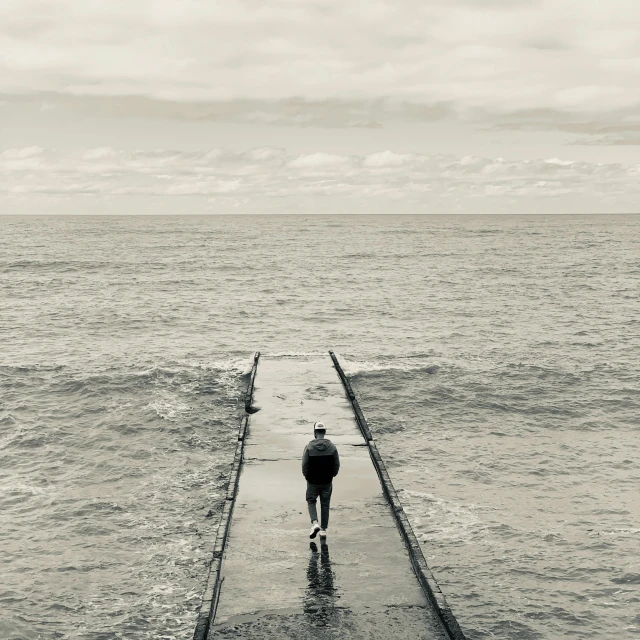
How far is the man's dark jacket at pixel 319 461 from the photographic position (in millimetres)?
12203

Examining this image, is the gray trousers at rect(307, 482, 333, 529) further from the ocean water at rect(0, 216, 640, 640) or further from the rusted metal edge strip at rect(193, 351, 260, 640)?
the ocean water at rect(0, 216, 640, 640)

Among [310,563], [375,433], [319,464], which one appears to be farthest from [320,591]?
[375,433]

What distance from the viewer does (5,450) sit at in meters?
21.2

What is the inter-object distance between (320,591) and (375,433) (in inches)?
481

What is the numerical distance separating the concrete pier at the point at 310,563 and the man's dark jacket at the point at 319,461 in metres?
1.39

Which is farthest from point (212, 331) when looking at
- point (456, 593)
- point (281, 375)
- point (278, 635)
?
point (278, 635)

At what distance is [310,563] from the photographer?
39.5 ft

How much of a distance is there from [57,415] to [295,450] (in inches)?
441

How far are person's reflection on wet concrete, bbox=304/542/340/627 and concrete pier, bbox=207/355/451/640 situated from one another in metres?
0.02

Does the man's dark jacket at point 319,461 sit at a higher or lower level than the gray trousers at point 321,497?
higher

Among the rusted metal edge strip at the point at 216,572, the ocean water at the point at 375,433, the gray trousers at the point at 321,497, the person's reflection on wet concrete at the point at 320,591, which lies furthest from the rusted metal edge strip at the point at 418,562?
the rusted metal edge strip at the point at 216,572

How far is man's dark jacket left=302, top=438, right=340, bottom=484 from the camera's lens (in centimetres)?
1220

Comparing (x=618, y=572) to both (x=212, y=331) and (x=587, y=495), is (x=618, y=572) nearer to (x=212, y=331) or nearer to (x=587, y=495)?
(x=587, y=495)

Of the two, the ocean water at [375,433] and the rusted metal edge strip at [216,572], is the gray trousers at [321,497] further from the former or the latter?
the ocean water at [375,433]
